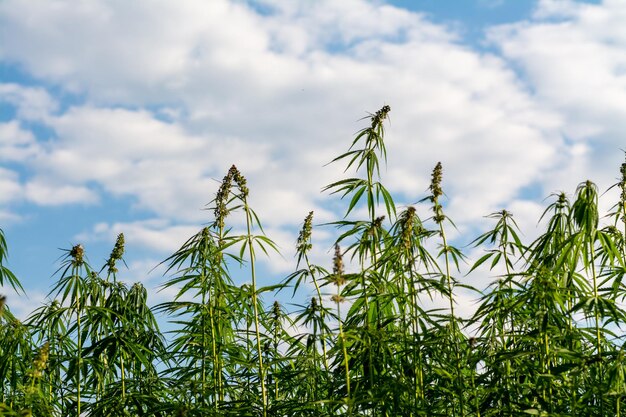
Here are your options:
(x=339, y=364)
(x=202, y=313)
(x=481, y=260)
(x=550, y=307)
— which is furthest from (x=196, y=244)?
(x=550, y=307)

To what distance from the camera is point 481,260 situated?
502 centimetres

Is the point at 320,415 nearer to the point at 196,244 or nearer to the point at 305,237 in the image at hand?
the point at 305,237

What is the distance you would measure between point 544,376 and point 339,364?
1.20 metres

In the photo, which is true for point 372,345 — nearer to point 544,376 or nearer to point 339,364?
point 339,364

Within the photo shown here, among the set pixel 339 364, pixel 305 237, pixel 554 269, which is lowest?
pixel 339 364

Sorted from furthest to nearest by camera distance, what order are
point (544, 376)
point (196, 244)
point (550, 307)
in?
point (196, 244)
point (550, 307)
point (544, 376)

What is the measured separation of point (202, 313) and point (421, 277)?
1.45 meters

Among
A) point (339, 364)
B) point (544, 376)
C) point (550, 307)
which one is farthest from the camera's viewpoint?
point (339, 364)

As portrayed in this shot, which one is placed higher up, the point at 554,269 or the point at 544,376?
the point at 554,269

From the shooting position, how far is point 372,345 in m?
4.42

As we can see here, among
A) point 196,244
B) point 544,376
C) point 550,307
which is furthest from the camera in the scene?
point 196,244

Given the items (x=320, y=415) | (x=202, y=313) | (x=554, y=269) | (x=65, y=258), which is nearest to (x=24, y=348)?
(x=65, y=258)

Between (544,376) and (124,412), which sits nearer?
(544,376)

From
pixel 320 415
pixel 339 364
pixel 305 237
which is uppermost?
pixel 305 237
